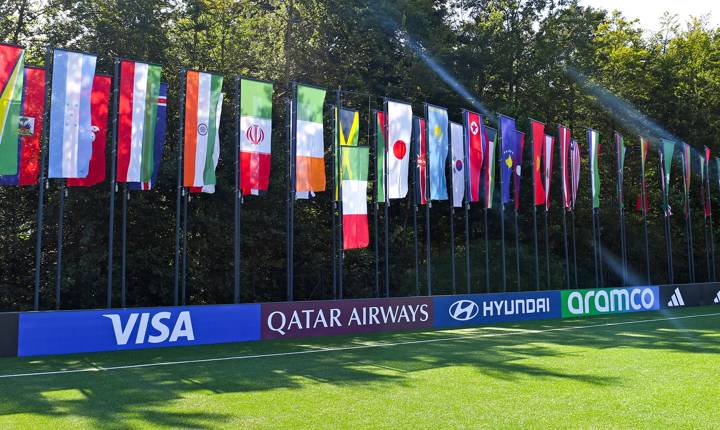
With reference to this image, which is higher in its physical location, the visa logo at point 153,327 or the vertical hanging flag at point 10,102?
the vertical hanging flag at point 10,102

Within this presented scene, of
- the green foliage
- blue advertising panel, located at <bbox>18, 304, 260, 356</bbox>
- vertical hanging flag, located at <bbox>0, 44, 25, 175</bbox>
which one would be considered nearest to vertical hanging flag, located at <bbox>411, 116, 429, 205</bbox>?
blue advertising panel, located at <bbox>18, 304, 260, 356</bbox>

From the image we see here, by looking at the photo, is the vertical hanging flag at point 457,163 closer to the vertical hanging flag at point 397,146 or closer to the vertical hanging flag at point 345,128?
the vertical hanging flag at point 397,146

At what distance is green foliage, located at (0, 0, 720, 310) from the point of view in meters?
27.4

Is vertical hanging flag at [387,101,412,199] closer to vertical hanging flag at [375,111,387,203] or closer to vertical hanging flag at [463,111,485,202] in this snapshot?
vertical hanging flag at [375,111,387,203]

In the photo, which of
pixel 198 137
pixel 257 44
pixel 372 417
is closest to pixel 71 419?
pixel 372 417

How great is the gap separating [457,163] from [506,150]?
111 inches

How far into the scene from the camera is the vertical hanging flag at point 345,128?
68.3ft

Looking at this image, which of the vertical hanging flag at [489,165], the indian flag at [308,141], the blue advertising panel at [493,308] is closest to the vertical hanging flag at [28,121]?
the indian flag at [308,141]

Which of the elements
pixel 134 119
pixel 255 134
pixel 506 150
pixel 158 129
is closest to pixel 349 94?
pixel 506 150

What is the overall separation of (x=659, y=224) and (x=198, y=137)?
37449 millimetres

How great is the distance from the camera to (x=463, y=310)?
22203 mm

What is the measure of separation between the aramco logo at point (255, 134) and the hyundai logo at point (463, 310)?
8171 millimetres

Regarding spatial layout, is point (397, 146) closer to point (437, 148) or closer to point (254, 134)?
point (437, 148)

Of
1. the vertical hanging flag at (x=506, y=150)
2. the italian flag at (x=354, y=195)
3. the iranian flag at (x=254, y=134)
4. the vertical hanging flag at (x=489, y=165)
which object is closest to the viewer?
the iranian flag at (x=254, y=134)
